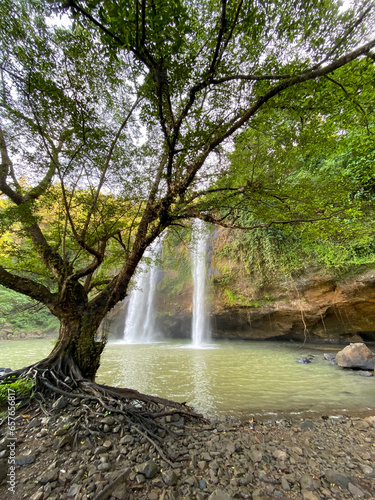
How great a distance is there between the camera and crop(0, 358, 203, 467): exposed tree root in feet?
7.77

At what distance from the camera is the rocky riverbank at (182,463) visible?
1727 mm

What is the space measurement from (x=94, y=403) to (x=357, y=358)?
7.81 m

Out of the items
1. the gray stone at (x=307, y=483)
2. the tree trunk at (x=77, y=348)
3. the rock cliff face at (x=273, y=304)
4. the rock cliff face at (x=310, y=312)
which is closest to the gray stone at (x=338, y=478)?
the gray stone at (x=307, y=483)

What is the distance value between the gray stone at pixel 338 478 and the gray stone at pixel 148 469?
1.68 meters

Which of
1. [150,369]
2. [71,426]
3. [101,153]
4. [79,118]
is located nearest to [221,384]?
[150,369]

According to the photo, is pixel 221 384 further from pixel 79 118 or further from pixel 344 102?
pixel 79 118

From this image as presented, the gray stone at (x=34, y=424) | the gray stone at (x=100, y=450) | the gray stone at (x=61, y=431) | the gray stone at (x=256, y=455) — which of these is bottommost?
the gray stone at (x=256, y=455)

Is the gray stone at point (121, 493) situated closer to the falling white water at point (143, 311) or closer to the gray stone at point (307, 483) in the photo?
the gray stone at point (307, 483)

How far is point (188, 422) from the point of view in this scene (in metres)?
2.91

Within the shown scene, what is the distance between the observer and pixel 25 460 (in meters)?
1.92

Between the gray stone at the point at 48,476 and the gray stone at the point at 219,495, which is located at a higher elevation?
the gray stone at the point at 48,476

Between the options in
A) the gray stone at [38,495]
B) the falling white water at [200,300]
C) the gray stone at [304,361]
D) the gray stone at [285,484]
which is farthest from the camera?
the falling white water at [200,300]

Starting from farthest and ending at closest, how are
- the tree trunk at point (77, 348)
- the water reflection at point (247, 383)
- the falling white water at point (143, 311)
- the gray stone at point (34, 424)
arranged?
the falling white water at point (143, 311)
the water reflection at point (247, 383)
the tree trunk at point (77, 348)
the gray stone at point (34, 424)

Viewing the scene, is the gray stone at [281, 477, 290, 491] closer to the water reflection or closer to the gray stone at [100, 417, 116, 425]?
the gray stone at [100, 417, 116, 425]
